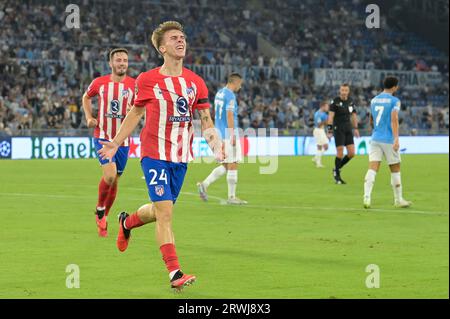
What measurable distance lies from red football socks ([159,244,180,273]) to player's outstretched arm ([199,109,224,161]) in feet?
3.49

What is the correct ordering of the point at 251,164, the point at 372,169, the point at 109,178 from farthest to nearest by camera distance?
the point at 251,164
the point at 372,169
the point at 109,178

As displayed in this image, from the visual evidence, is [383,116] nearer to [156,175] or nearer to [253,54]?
[156,175]

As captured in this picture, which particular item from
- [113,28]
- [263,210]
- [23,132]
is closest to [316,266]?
[263,210]

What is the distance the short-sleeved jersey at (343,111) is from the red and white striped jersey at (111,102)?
38.5 feet

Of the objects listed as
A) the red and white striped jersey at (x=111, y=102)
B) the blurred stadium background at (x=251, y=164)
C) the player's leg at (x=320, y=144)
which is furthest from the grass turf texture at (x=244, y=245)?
the player's leg at (x=320, y=144)

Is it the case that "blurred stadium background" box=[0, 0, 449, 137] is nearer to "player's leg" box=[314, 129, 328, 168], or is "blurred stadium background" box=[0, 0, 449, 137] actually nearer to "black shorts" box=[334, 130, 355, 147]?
"player's leg" box=[314, 129, 328, 168]

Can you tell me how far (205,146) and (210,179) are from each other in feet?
68.9

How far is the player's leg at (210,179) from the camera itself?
61.5 ft

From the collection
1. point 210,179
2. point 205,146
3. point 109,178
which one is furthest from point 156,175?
point 205,146

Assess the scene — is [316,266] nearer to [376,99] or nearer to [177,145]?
[177,145]

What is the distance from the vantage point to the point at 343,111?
2477 cm

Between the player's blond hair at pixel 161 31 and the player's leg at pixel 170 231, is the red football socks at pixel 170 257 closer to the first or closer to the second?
the player's leg at pixel 170 231
